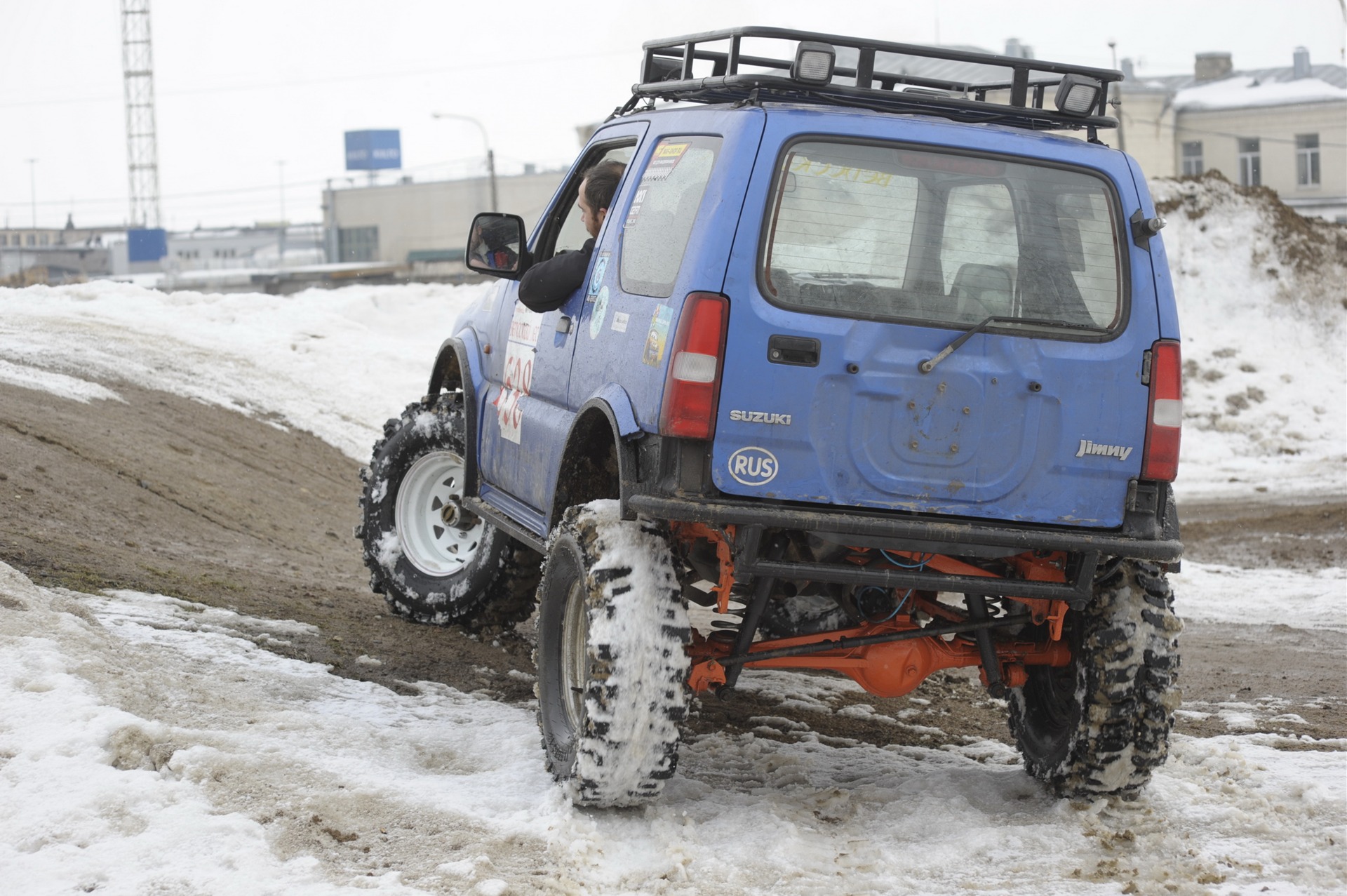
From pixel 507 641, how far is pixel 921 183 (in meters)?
3.56

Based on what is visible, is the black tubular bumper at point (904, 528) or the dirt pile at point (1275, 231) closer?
the black tubular bumper at point (904, 528)

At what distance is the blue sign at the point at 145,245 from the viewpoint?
76125 millimetres

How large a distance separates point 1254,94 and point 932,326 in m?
56.3

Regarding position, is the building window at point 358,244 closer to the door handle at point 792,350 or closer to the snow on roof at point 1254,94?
the snow on roof at point 1254,94

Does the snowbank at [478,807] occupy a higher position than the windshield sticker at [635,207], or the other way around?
the windshield sticker at [635,207]

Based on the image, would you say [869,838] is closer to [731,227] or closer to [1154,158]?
[731,227]

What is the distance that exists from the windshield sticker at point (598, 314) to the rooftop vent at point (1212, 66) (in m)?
60.7

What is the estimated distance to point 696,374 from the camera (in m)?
4.33

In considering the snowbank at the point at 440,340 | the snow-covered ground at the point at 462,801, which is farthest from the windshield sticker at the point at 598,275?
the snowbank at the point at 440,340

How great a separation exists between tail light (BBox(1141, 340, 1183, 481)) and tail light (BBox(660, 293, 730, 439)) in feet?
4.78

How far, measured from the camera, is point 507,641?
724cm

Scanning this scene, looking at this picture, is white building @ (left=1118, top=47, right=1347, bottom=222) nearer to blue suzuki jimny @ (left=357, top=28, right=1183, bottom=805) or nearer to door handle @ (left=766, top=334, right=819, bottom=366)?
blue suzuki jimny @ (left=357, top=28, right=1183, bottom=805)

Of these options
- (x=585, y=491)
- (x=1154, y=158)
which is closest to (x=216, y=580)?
(x=585, y=491)

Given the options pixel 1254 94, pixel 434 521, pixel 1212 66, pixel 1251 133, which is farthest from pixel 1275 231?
pixel 1212 66
